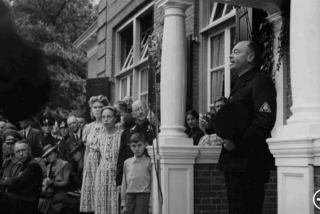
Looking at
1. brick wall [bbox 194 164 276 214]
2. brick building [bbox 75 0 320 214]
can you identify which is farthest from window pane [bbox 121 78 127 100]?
brick wall [bbox 194 164 276 214]

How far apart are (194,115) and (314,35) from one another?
2594 millimetres

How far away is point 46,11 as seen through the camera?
9.91m

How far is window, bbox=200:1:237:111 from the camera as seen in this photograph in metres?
7.35

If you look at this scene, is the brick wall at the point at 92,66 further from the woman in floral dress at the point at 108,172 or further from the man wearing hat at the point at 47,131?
the woman in floral dress at the point at 108,172

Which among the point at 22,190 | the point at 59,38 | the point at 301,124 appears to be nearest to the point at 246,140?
the point at 301,124

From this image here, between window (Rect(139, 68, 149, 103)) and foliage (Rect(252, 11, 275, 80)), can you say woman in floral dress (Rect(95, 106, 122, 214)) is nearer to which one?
foliage (Rect(252, 11, 275, 80))

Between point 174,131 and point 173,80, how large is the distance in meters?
0.61

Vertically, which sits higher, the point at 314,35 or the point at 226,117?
the point at 314,35

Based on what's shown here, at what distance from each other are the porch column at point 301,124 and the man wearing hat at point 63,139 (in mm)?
4489

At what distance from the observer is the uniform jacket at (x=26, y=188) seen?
6.86 m

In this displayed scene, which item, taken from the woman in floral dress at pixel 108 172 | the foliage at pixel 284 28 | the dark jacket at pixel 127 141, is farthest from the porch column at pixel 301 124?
the woman in floral dress at pixel 108 172

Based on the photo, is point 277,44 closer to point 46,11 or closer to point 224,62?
point 224,62

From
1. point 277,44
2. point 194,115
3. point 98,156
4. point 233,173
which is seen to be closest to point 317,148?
point 233,173

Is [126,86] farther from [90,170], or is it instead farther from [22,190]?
[90,170]
